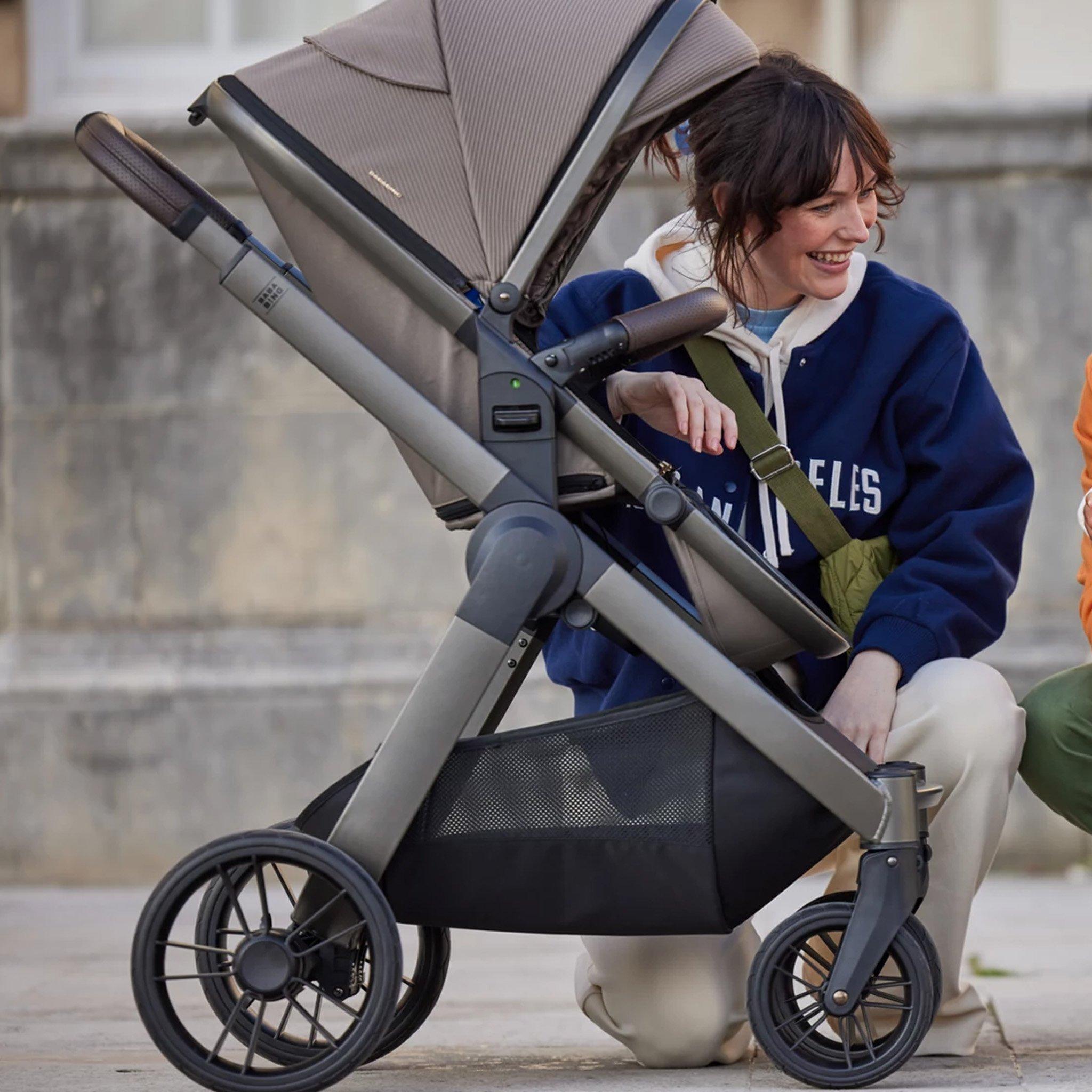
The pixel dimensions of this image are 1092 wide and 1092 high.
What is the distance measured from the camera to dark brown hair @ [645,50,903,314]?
2.52m

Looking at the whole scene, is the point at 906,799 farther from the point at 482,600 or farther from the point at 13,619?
the point at 13,619

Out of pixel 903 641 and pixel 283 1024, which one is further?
pixel 903 641

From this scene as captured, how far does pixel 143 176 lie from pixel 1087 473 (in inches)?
56.9

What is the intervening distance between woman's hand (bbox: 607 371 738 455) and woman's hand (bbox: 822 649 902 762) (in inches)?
14.5

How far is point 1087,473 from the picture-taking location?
8.91ft

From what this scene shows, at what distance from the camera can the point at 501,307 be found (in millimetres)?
2244

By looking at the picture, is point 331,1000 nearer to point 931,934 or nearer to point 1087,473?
point 931,934

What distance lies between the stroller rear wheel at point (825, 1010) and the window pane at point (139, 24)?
13.6ft

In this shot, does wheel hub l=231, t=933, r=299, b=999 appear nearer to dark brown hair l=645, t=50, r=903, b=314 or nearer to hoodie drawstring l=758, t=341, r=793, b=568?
hoodie drawstring l=758, t=341, r=793, b=568

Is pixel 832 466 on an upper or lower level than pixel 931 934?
upper

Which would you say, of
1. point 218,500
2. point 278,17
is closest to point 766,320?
point 218,500

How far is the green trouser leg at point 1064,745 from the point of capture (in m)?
2.62

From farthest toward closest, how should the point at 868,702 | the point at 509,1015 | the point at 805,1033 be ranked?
the point at 509,1015 < the point at 868,702 < the point at 805,1033

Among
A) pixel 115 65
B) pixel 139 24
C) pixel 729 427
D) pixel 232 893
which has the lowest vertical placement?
pixel 232 893
